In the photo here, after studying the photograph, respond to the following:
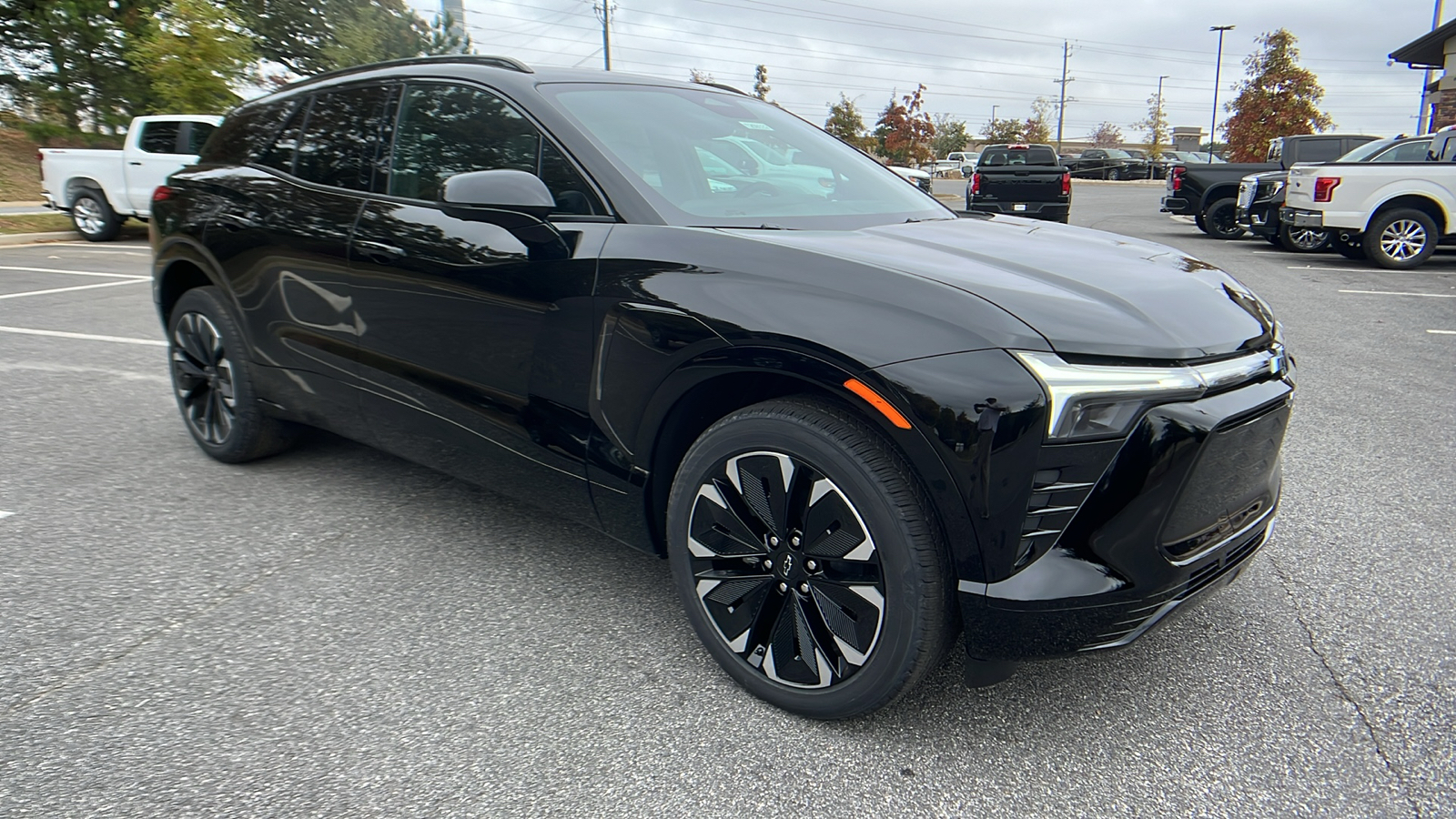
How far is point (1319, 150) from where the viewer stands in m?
17.5

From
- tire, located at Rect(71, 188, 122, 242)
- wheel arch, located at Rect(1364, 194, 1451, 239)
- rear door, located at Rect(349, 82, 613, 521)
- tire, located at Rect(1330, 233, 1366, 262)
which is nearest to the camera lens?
rear door, located at Rect(349, 82, 613, 521)

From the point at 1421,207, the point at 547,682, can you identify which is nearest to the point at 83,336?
the point at 547,682

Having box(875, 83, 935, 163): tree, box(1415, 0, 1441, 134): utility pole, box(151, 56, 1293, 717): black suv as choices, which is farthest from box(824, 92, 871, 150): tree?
box(151, 56, 1293, 717): black suv

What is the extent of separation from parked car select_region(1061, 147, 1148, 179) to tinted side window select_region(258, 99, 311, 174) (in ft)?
165

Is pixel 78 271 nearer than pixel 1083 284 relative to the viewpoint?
No

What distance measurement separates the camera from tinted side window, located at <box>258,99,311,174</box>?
3723mm

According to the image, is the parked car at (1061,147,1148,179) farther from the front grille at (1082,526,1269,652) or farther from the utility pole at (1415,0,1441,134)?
the front grille at (1082,526,1269,652)

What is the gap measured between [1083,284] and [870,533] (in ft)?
2.70

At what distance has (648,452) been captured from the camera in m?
2.50

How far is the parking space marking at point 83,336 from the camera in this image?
6.97 m

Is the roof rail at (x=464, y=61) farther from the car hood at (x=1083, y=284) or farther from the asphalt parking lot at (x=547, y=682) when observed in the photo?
the asphalt parking lot at (x=547, y=682)

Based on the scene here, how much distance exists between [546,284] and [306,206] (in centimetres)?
142

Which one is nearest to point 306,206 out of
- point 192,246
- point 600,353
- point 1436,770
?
point 192,246

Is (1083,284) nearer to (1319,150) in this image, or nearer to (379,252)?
(379,252)
